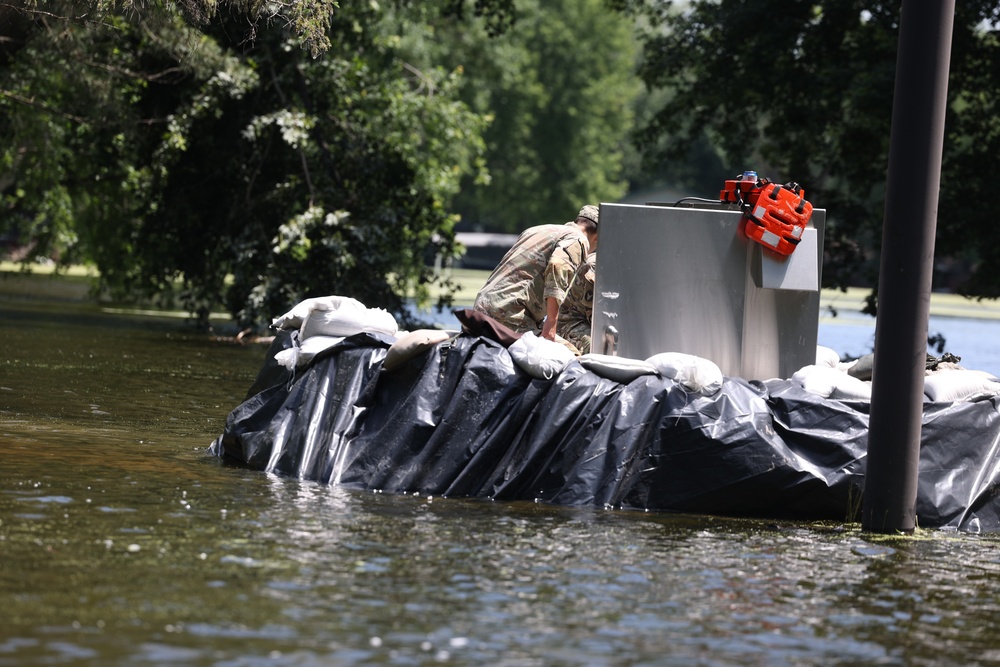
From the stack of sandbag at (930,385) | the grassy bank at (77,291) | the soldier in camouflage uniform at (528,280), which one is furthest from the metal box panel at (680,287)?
the grassy bank at (77,291)

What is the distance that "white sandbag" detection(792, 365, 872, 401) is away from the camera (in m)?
7.87

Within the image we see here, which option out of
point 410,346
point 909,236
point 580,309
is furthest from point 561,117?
point 909,236

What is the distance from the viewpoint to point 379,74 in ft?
75.4

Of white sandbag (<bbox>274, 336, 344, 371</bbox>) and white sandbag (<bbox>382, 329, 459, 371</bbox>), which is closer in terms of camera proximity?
white sandbag (<bbox>382, 329, 459, 371</bbox>)

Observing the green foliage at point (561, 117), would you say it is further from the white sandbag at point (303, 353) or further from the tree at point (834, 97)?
the white sandbag at point (303, 353)

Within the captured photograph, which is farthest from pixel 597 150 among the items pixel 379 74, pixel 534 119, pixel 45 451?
pixel 45 451

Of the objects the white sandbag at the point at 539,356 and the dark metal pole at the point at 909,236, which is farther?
the white sandbag at the point at 539,356

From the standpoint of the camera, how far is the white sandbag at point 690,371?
7.67 m

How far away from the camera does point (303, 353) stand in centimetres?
872

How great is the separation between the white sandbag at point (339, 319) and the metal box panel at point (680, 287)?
56.9 inches

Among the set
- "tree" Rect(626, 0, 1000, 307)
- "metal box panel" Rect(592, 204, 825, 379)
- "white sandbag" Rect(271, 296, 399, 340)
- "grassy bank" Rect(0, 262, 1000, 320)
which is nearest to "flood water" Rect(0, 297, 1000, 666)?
"white sandbag" Rect(271, 296, 399, 340)

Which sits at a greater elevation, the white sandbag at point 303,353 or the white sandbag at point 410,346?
the white sandbag at point 410,346

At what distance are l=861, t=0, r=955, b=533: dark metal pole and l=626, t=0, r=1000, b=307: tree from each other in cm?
1110

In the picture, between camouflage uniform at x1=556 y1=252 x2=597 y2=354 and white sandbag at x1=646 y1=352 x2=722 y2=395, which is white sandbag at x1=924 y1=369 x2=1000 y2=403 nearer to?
white sandbag at x1=646 y1=352 x2=722 y2=395
